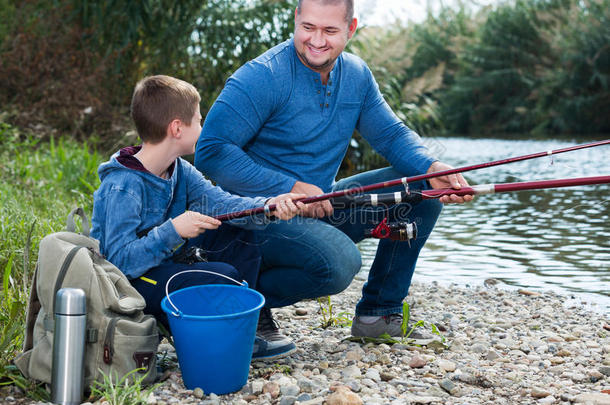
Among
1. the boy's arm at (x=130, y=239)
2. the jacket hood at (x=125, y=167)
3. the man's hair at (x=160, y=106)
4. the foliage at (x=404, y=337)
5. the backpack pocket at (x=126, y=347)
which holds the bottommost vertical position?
the foliage at (x=404, y=337)

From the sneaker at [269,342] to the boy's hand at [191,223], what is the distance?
525mm

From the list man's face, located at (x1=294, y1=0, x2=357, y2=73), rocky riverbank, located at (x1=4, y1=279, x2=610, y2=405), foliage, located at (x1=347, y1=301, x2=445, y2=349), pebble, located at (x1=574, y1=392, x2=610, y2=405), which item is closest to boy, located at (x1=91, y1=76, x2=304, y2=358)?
rocky riverbank, located at (x1=4, y1=279, x2=610, y2=405)

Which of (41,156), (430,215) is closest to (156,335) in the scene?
(430,215)

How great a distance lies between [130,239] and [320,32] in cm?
105

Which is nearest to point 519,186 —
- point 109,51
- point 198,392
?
point 198,392

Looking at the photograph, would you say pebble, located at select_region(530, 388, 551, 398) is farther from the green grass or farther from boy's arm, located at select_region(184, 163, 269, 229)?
the green grass

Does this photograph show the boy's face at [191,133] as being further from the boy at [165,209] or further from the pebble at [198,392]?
the pebble at [198,392]

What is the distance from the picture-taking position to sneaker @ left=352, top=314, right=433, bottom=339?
2.78m

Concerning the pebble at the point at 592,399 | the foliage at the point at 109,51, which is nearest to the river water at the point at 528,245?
the pebble at the point at 592,399

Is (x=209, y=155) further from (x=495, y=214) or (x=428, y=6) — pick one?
(x=428, y=6)

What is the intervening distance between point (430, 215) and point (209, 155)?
2.95 feet

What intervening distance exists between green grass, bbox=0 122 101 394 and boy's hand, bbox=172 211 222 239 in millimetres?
672

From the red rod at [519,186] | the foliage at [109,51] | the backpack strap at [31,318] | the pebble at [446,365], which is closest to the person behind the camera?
the red rod at [519,186]

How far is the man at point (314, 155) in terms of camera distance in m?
2.51
